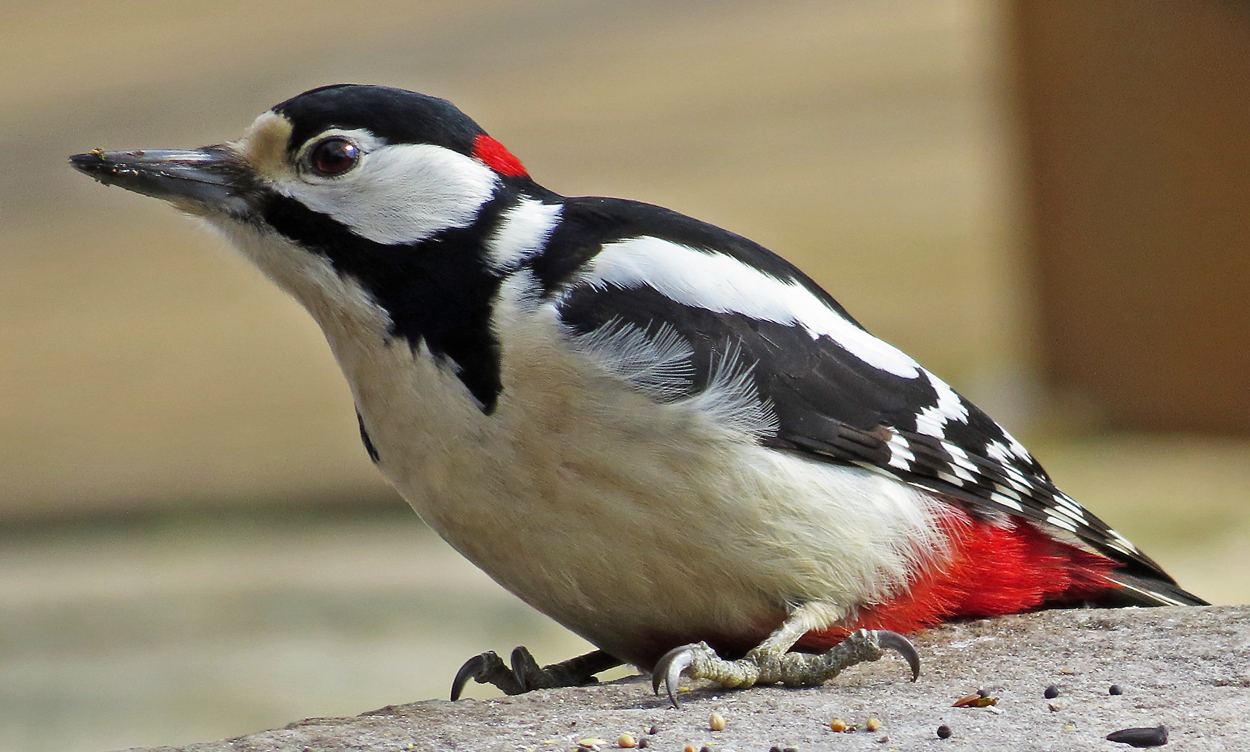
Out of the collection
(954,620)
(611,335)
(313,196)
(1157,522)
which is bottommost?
(954,620)

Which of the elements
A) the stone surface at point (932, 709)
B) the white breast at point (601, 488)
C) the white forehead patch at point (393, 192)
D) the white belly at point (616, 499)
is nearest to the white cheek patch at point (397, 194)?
the white forehead patch at point (393, 192)

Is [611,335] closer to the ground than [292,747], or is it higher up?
higher up

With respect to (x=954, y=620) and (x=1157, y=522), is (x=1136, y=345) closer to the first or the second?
(x=1157, y=522)

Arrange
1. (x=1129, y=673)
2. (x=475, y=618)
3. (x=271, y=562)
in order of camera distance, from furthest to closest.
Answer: (x=271, y=562) → (x=475, y=618) → (x=1129, y=673)

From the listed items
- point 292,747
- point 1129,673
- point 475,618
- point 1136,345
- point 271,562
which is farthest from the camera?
point 1136,345

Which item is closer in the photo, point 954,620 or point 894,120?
point 954,620

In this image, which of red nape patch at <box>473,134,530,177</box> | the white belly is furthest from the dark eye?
the white belly

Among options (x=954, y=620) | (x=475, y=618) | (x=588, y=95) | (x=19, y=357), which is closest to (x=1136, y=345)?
(x=588, y=95)

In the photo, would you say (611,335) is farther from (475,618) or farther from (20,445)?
(20,445)

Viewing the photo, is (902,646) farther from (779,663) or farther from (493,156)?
(493,156)
